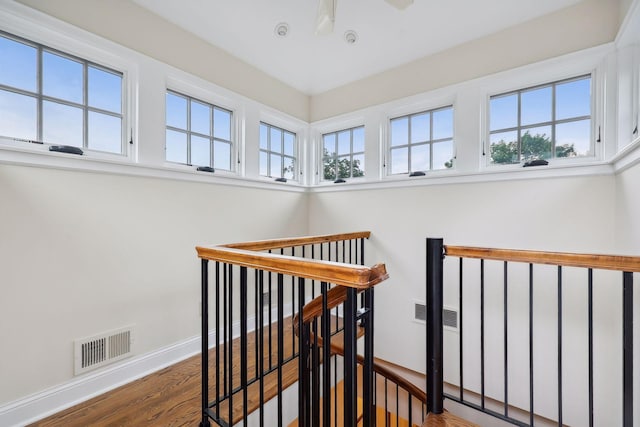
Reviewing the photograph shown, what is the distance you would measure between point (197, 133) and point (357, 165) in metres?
1.82

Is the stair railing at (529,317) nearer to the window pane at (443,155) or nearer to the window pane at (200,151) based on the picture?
the window pane at (443,155)

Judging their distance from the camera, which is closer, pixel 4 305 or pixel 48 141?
pixel 4 305

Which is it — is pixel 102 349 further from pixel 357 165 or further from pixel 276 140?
pixel 357 165

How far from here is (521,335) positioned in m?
2.35

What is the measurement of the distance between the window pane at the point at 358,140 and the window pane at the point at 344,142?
2.9 inches

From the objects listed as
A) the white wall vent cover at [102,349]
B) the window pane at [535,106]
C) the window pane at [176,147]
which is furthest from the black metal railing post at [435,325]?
the window pane at [176,147]

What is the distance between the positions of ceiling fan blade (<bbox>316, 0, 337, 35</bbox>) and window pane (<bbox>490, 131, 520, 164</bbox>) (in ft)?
5.87

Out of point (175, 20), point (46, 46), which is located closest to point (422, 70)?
point (175, 20)

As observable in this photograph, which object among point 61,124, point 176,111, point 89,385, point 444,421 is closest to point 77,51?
point 61,124

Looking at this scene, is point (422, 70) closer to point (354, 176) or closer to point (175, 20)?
point (354, 176)

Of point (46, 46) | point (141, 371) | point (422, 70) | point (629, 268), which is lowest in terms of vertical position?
point (141, 371)

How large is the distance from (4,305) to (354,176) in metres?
3.09

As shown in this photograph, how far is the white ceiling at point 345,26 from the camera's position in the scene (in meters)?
2.29

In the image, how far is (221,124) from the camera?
2.91m
